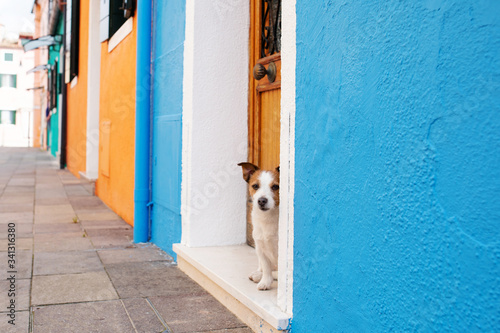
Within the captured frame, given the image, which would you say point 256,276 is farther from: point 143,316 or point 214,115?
point 214,115

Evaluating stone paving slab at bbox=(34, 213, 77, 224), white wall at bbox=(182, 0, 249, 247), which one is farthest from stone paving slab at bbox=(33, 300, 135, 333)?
stone paving slab at bbox=(34, 213, 77, 224)

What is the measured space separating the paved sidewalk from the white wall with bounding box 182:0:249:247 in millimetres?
580

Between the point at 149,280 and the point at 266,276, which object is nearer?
the point at 266,276

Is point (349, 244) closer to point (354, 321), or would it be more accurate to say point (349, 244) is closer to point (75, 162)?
point (354, 321)

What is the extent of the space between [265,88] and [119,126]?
12.5 feet

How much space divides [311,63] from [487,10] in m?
1.03

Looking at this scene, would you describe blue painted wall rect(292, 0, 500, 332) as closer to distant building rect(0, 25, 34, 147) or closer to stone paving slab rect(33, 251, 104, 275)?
stone paving slab rect(33, 251, 104, 275)

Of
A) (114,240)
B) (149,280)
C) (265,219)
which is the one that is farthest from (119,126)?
(265,219)

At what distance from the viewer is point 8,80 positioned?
42.0 meters

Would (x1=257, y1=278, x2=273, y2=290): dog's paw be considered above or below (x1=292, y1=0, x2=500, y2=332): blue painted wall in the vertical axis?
below

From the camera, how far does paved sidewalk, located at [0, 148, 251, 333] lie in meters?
3.09

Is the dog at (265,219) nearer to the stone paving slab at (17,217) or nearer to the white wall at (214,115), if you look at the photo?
the white wall at (214,115)

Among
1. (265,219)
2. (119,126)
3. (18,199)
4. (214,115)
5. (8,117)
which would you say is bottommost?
(18,199)

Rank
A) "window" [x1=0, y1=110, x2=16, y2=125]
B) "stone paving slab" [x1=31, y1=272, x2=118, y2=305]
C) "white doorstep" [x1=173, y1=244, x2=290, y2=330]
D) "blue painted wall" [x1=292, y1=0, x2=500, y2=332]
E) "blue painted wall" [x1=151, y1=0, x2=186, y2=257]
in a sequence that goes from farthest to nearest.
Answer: "window" [x1=0, y1=110, x2=16, y2=125]
"blue painted wall" [x1=151, y1=0, x2=186, y2=257]
"stone paving slab" [x1=31, y1=272, x2=118, y2=305]
"white doorstep" [x1=173, y1=244, x2=290, y2=330]
"blue painted wall" [x1=292, y1=0, x2=500, y2=332]
